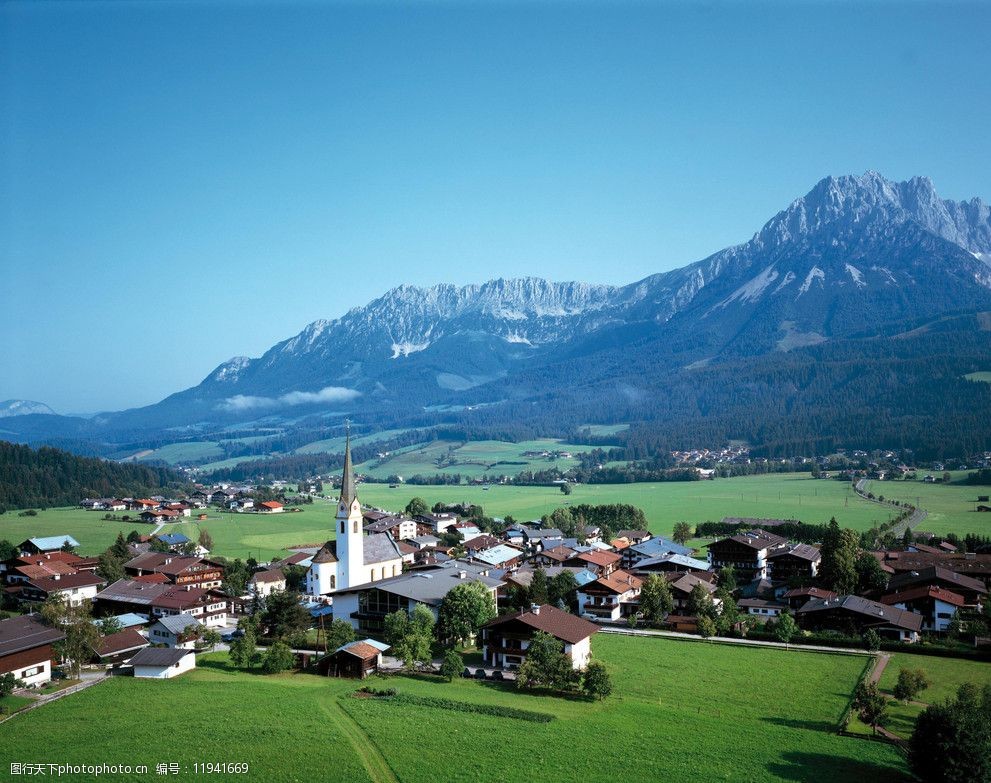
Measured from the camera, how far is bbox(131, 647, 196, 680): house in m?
30.9

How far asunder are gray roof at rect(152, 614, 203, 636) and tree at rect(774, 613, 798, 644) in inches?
1030

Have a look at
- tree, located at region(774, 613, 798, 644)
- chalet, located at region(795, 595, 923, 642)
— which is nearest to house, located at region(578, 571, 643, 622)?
tree, located at region(774, 613, 798, 644)

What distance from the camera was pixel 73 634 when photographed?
104ft

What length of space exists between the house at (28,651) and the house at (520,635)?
1641 cm

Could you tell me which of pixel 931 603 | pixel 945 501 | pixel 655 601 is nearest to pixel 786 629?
pixel 655 601

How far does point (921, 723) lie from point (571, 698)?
1103 cm

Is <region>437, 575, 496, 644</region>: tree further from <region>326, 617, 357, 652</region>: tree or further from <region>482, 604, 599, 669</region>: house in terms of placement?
<region>326, 617, 357, 652</region>: tree

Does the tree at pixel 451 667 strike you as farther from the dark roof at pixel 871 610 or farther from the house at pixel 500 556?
the house at pixel 500 556

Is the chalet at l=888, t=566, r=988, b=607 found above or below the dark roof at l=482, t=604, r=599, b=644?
below

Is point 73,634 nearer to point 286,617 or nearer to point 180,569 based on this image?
point 286,617

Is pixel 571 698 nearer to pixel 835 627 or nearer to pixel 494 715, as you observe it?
pixel 494 715

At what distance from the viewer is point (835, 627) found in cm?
3834

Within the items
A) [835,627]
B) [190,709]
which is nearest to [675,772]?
[190,709]

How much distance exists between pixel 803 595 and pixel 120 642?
33.0m
